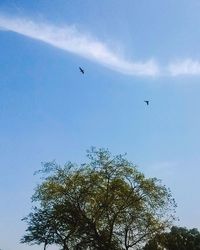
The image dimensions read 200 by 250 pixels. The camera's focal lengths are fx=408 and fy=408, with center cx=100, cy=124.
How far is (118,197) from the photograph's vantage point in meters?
48.5

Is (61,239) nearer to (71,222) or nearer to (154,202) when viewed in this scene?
(71,222)

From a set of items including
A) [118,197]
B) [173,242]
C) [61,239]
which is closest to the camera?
[118,197]

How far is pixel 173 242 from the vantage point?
86.0 meters

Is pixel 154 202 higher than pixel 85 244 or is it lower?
higher

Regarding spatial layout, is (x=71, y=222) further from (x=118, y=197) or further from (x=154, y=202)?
(x=154, y=202)

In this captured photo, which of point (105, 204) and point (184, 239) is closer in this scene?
point (105, 204)

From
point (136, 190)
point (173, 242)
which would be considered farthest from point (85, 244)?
point (173, 242)

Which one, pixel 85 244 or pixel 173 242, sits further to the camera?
pixel 173 242

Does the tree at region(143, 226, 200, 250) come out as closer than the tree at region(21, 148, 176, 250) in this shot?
No

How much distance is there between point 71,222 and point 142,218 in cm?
859

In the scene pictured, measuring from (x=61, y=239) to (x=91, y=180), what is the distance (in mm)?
10294

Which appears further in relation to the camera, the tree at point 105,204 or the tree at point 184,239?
the tree at point 184,239

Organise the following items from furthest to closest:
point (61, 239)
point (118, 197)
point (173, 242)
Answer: point (173, 242) → point (61, 239) → point (118, 197)

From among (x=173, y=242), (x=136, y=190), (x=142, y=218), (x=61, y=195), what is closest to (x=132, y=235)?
(x=142, y=218)
